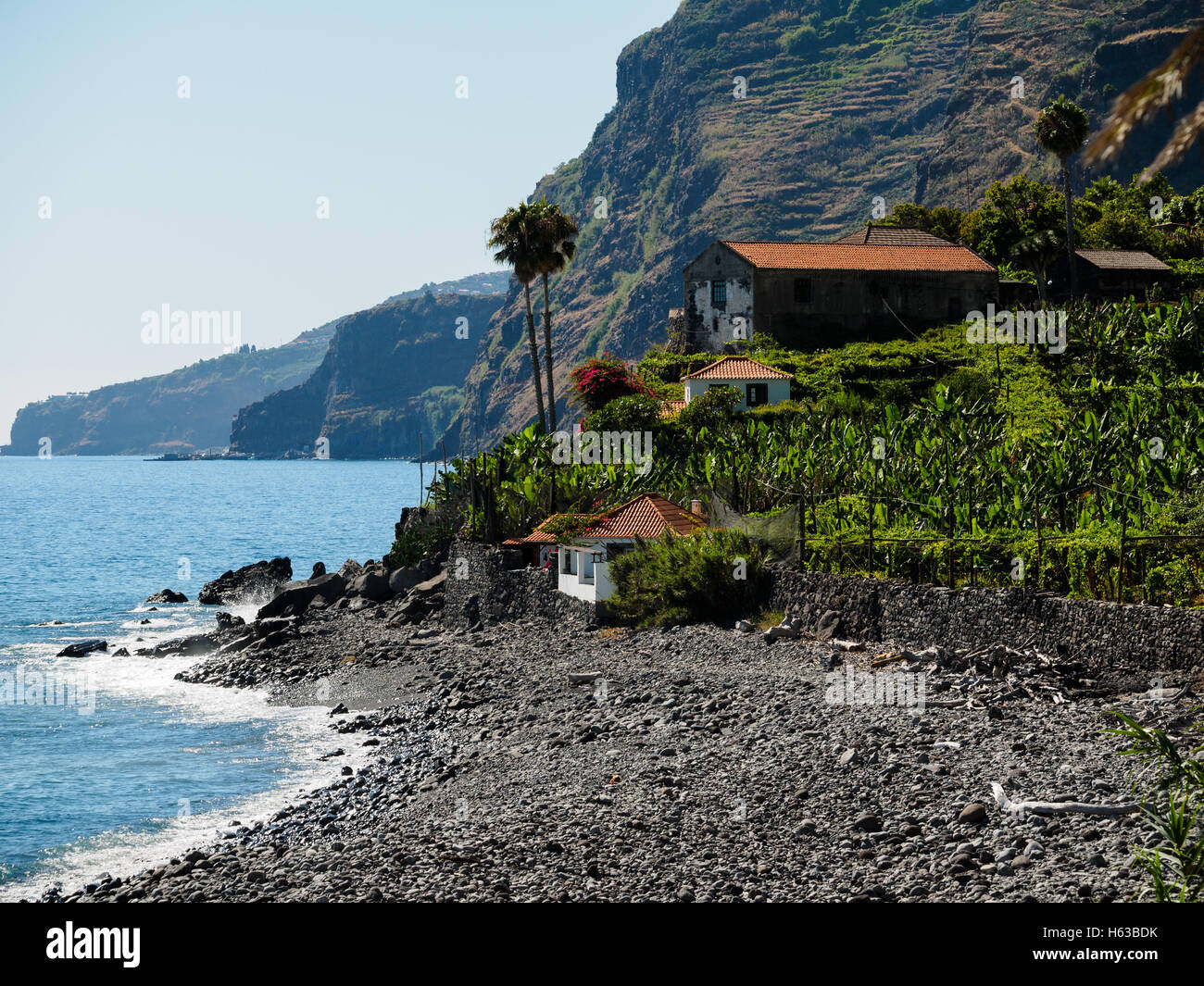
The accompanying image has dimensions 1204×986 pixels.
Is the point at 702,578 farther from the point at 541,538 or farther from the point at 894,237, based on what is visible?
the point at 894,237

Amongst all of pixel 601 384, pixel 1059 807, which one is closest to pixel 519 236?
pixel 601 384

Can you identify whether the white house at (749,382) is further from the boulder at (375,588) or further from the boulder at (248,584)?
the boulder at (248,584)

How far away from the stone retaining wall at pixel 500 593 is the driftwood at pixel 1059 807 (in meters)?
22.7

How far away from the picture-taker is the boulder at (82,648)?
52094 mm

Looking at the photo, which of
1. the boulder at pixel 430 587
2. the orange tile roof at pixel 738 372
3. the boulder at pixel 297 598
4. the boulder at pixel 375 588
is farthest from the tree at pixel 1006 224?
the boulder at pixel 297 598

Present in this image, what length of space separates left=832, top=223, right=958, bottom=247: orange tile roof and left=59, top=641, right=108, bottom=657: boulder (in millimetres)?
51574

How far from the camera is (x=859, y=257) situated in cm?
7275

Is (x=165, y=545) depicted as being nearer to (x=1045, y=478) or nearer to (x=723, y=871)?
(x=1045, y=478)

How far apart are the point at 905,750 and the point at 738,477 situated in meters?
24.5

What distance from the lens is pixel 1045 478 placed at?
31000 millimetres

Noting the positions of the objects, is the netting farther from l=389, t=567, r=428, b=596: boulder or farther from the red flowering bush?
the red flowering bush

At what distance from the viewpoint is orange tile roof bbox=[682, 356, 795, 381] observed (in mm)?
58469

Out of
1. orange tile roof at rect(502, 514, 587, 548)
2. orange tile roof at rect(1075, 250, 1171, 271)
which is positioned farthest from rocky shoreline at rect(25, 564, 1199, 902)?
orange tile roof at rect(1075, 250, 1171, 271)
